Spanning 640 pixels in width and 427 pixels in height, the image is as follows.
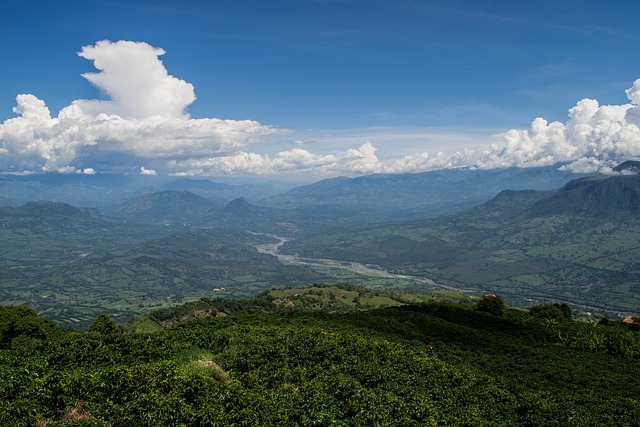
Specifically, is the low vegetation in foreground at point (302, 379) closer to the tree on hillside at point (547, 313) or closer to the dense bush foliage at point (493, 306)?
the dense bush foliage at point (493, 306)

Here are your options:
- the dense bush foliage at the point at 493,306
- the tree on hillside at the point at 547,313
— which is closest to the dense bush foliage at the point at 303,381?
the dense bush foliage at the point at 493,306

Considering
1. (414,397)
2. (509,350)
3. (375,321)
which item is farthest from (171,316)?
(414,397)

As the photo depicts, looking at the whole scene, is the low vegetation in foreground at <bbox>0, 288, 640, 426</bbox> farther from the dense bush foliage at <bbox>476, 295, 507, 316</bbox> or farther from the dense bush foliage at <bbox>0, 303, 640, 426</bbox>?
the dense bush foliage at <bbox>476, 295, 507, 316</bbox>

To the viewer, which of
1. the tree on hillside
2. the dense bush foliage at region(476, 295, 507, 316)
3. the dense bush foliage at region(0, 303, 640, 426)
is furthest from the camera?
the tree on hillside

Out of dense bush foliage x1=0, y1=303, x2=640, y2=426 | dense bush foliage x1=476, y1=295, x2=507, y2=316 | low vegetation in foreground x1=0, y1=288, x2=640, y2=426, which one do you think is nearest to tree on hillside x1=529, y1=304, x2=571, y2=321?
dense bush foliage x1=476, y1=295, x2=507, y2=316

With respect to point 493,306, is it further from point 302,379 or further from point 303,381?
point 303,381

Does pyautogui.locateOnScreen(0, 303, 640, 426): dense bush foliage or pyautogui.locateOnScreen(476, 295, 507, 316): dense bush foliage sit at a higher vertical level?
pyautogui.locateOnScreen(0, 303, 640, 426): dense bush foliage

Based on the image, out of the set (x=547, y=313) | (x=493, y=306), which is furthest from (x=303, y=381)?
(x=547, y=313)
